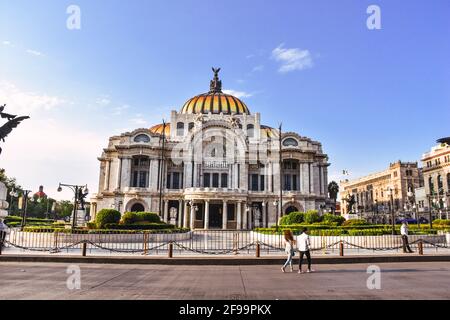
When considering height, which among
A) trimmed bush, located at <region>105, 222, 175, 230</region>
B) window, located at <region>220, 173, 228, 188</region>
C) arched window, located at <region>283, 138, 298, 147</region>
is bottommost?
trimmed bush, located at <region>105, 222, 175, 230</region>

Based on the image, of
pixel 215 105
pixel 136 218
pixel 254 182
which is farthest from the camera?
pixel 215 105

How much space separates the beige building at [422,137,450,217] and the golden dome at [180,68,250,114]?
3928cm

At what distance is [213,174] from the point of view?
57656 millimetres

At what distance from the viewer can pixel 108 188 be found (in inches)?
2403

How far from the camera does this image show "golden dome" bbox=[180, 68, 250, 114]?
69.0 meters

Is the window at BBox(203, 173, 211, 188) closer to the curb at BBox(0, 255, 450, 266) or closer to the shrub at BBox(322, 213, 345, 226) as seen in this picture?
the shrub at BBox(322, 213, 345, 226)

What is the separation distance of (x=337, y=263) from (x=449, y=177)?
2349 inches

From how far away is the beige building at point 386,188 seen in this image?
258 feet

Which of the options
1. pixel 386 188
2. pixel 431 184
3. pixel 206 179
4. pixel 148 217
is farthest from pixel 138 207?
pixel 431 184

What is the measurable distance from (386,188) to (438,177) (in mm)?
13356

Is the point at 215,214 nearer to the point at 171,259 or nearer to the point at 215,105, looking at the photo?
the point at 215,105

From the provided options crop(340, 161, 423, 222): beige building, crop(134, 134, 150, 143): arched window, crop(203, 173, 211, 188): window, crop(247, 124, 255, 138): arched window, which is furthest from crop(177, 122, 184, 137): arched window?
crop(340, 161, 423, 222): beige building
